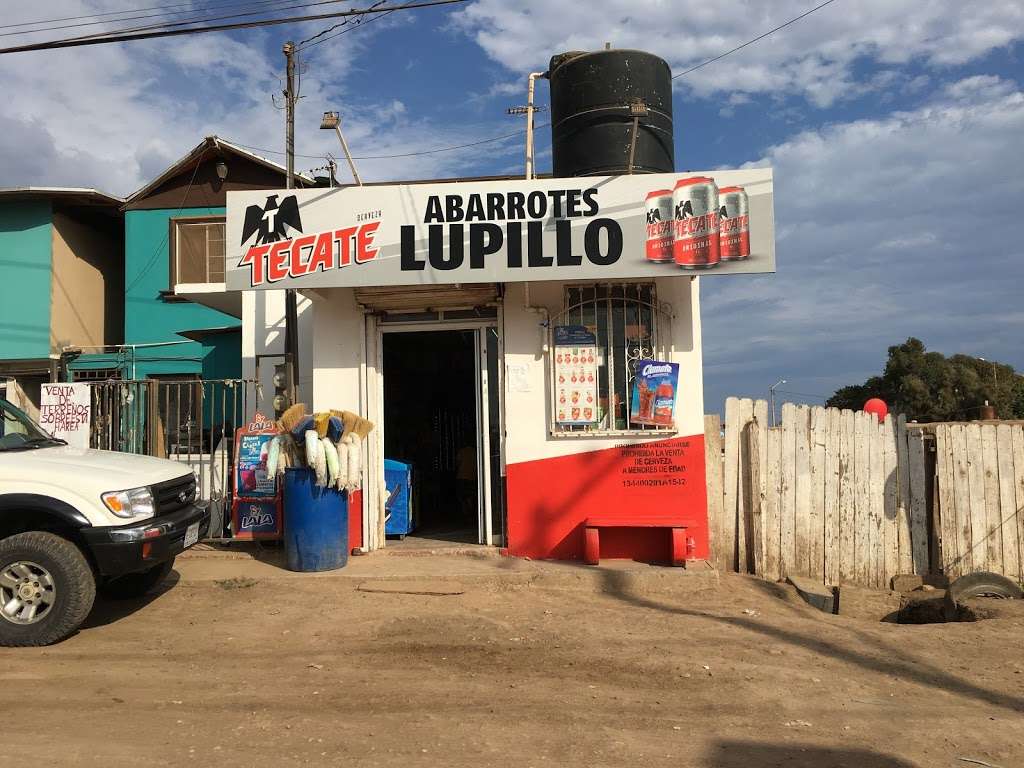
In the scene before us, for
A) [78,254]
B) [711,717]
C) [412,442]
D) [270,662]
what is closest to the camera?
[711,717]

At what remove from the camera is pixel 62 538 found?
5992mm

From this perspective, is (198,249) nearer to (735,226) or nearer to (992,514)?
(735,226)

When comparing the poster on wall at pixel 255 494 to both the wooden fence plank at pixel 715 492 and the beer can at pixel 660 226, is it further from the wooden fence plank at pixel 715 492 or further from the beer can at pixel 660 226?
the wooden fence plank at pixel 715 492

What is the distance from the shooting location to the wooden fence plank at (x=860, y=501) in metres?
8.43

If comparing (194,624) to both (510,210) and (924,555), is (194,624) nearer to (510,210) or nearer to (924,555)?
(510,210)

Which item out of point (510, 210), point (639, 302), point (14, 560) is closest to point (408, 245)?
point (510, 210)

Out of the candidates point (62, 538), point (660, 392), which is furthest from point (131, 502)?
point (660, 392)

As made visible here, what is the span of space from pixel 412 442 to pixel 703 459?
207 inches

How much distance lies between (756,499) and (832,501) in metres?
0.82

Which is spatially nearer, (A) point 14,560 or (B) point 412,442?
(A) point 14,560

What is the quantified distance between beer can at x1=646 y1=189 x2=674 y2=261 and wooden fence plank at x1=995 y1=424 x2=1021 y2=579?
13.3 feet

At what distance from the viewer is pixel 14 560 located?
5.89m

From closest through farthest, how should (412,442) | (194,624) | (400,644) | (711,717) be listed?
1. (711,717)
2. (400,644)
3. (194,624)
4. (412,442)

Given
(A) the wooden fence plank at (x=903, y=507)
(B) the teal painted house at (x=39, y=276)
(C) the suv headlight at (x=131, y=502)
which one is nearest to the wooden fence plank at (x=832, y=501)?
(A) the wooden fence plank at (x=903, y=507)
